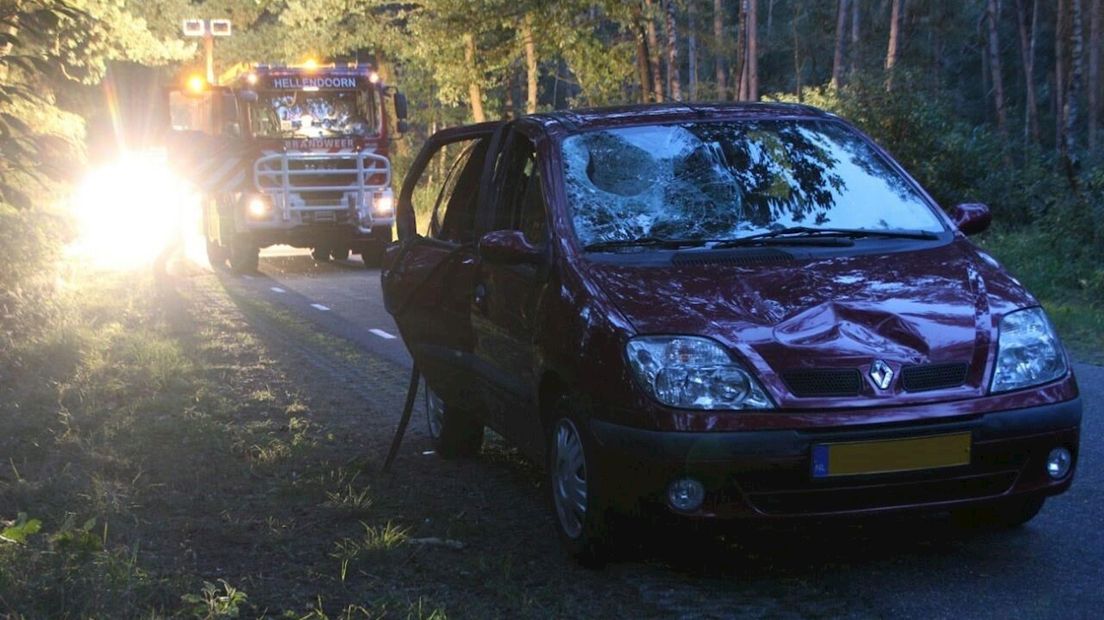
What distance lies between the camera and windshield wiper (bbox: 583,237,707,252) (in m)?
5.12

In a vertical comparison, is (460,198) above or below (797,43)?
below

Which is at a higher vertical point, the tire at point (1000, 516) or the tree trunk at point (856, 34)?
the tree trunk at point (856, 34)

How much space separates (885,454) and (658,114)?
2.14m

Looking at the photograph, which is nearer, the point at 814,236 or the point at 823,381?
the point at 823,381

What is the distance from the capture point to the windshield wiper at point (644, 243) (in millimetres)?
5121

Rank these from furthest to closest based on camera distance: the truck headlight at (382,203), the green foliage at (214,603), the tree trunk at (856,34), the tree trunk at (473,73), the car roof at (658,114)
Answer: the tree trunk at (856,34), the tree trunk at (473,73), the truck headlight at (382,203), the car roof at (658,114), the green foliage at (214,603)

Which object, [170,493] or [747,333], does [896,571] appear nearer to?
[747,333]

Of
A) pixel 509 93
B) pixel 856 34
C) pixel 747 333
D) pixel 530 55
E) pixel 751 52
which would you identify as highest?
pixel 856 34

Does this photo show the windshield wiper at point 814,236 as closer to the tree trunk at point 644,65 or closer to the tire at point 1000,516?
the tire at point 1000,516

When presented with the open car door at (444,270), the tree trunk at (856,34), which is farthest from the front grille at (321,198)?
the tree trunk at (856,34)

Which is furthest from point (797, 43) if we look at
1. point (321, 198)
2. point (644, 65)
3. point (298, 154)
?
point (298, 154)

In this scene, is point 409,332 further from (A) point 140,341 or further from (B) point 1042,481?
(A) point 140,341

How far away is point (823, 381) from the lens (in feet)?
14.1

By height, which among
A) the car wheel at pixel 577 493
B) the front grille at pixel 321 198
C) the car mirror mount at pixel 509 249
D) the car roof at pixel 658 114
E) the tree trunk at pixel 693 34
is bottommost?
the car wheel at pixel 577 493
